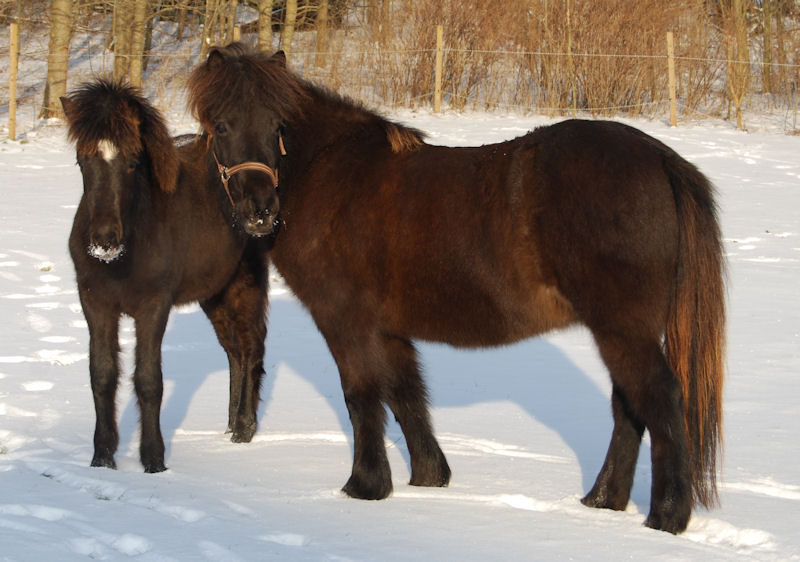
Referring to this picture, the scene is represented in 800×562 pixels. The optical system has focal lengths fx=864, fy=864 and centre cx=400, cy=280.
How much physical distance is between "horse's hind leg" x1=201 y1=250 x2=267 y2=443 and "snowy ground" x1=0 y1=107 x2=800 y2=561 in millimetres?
347

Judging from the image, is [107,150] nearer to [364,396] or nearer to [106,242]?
[106,242]

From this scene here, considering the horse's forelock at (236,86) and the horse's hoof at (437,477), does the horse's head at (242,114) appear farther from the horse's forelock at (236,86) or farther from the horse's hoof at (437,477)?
the horse's hoof at (437,477)

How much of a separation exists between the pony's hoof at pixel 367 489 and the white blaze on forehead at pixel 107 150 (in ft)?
7.15

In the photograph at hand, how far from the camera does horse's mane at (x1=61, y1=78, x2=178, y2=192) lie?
15.4 feet

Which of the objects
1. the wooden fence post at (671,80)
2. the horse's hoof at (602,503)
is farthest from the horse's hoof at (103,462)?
the wooden fence post at (671,80)

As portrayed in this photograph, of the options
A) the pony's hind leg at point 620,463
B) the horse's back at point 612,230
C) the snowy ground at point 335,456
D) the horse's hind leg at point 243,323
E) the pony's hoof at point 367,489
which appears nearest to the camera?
the snowy ground at point 335,456

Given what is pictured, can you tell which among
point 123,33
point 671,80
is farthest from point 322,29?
point 671,80

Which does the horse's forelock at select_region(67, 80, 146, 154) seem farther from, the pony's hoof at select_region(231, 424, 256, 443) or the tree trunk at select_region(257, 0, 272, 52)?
the tree trunk at select_region(257, 0, 272, 52)

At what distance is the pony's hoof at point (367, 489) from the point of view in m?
4.42

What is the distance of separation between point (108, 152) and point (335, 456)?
86.8 inches

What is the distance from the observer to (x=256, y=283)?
6145 mm

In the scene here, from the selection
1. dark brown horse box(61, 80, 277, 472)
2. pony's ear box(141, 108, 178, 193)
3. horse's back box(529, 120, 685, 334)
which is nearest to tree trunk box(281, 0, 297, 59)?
dark brown horse box(61, 80, 277, 472)

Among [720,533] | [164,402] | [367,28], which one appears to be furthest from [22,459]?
[367,28]

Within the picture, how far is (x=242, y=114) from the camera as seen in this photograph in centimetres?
453
